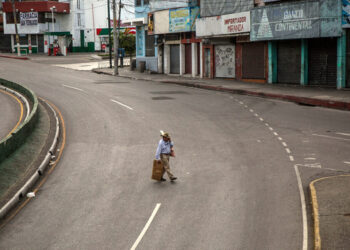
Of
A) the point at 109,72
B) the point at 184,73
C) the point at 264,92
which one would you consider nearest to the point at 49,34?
the point at 109,72

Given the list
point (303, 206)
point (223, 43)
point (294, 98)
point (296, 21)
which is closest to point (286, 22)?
point (296, 21)

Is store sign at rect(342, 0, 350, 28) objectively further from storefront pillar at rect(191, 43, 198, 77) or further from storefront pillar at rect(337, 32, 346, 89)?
storefront pillar at rect(191, 43, 198, 77)

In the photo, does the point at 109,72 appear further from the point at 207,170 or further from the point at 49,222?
the point at 49,222

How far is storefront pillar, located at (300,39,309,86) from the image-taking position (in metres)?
37.3

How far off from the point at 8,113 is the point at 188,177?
17.5 metres

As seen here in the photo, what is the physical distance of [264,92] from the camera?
35188 mm

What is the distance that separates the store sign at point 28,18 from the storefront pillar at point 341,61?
192 ft

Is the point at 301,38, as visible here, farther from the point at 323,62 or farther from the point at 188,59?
the point at 188,59

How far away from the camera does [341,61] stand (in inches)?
1345

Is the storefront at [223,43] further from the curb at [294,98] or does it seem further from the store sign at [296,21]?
the curb at [294,98]

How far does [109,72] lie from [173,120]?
30015 millimetres

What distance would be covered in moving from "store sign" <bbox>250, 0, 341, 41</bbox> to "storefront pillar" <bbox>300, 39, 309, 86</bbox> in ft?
3.30

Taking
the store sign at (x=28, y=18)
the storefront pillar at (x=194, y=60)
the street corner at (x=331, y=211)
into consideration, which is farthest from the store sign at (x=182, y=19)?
the store sign at (x=28, y=18)

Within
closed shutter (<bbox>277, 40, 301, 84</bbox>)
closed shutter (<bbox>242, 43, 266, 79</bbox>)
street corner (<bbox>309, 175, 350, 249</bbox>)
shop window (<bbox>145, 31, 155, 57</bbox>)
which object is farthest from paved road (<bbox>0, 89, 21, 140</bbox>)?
shop window (<bbox>145, 31, 155, 57</bbox>)
